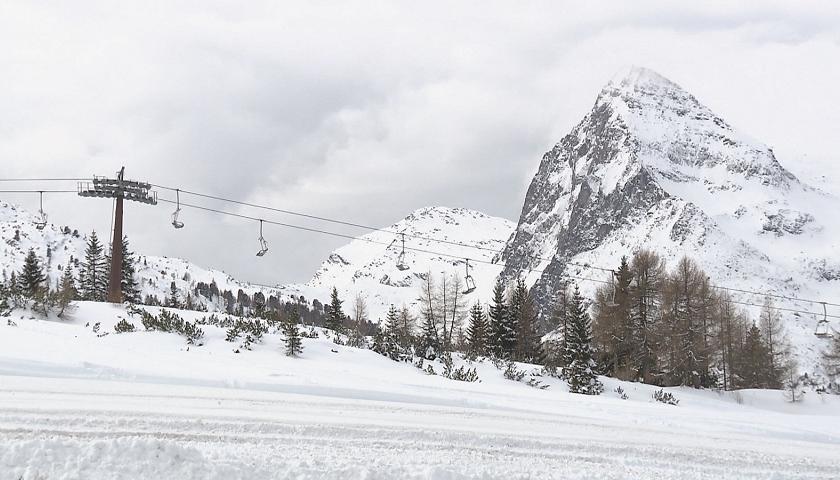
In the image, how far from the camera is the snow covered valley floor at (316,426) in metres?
7.57

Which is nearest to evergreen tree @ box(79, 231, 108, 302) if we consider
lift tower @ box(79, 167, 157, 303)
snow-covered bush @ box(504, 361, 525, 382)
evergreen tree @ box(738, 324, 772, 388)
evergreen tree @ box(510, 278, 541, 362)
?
lift tower @ box(79, 167, 157, 303)

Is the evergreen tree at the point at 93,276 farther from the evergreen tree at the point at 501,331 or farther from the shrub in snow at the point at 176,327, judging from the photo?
the shrub in snow at the point at 176,327

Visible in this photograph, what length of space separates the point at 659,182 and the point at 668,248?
1710 inches

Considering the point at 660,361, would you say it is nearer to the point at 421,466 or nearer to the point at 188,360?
the point at 188,360

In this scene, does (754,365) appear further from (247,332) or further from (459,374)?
(247,332)

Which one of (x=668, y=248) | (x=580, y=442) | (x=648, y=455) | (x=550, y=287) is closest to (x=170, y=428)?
→ (x=580, y=442)

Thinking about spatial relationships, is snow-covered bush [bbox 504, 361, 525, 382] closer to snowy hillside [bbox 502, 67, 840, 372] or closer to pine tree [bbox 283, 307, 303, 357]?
pine tree [bbox 283, 307, 303, 357]

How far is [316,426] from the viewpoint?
9422 mm

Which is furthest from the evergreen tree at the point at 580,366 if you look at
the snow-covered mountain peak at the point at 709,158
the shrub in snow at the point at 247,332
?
the snow-covered mountain peak at the point at 709,158

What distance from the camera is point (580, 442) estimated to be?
1011 centimetres

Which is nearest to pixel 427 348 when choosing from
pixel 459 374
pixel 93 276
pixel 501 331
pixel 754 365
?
pixel 459 374

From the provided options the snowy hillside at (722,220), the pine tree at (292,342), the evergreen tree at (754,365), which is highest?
the snowy hillside at (722,220)

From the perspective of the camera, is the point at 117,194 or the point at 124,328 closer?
the point at 124,328

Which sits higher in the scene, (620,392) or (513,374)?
(513,374)
